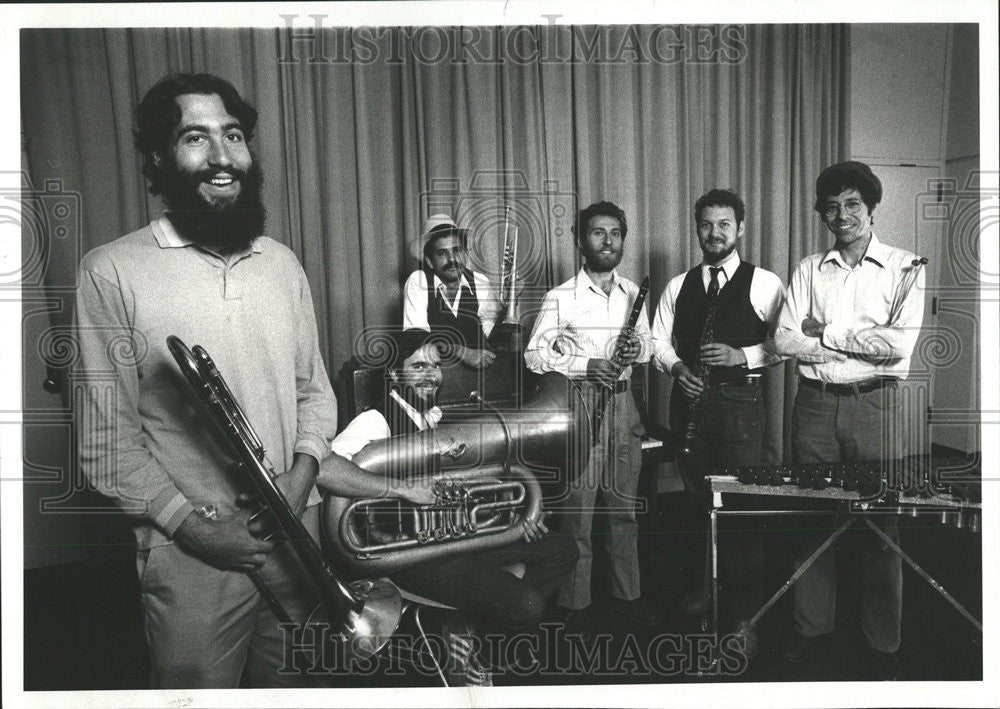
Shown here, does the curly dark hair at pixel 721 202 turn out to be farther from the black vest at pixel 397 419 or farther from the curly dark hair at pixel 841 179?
the black vest at pixel 397 419

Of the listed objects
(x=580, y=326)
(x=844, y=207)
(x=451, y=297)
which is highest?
(x=844, y=207)

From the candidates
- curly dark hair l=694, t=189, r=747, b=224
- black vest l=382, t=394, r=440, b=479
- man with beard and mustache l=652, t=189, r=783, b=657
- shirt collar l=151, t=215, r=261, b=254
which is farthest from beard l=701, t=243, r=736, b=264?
shirt collar l=151, t=215, r=261, b=254

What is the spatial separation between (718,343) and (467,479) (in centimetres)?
99

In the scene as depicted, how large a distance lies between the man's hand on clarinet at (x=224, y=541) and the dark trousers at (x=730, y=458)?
147 centimetres

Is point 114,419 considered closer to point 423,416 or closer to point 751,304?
point 423,416

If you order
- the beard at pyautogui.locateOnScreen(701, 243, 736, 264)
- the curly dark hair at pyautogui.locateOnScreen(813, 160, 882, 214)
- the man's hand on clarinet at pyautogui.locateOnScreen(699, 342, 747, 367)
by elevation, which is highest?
the curly dark hair at pyautogui.locateOnScreen(813, 160, 882, 214)

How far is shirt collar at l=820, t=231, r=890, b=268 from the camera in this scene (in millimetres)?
2504

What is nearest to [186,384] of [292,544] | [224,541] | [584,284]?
[224,541]

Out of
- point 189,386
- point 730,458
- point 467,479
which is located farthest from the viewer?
point 730,458

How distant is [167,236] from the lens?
2318 millimetres

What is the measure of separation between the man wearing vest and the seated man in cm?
8

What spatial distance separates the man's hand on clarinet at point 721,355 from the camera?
8.18 feet

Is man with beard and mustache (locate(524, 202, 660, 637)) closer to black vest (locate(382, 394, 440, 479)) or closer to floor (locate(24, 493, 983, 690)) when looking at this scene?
floor (locate(24, 493, 983, 690))

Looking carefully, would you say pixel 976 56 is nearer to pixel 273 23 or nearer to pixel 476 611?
pixel 273 23
